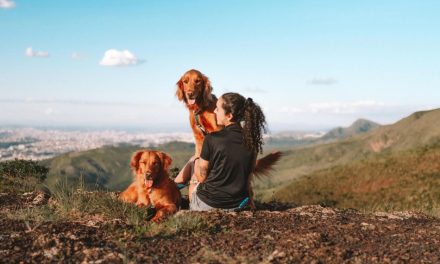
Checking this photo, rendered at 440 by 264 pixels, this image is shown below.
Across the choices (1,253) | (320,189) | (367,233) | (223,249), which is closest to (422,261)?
(367,233)

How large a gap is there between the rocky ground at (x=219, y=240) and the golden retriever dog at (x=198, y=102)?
1.50 m

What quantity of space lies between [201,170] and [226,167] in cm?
39

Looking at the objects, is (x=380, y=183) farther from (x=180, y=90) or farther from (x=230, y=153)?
(x=230, y=153)

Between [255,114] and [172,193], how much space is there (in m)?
1.73

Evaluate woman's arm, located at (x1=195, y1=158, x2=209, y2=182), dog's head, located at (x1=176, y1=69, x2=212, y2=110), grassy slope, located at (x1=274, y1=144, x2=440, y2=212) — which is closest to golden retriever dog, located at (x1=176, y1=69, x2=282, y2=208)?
dog's head, located at (x1=176, y1=69, x2=212, y2=110)

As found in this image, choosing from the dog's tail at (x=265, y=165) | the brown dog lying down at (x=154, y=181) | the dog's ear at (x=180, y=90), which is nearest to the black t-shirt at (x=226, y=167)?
the brown dog lying down at (x=154, y=181)

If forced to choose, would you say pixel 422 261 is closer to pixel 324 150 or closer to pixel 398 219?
pixel 398 219

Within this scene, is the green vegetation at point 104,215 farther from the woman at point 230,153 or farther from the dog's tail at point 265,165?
the dog's tail at point 265,165

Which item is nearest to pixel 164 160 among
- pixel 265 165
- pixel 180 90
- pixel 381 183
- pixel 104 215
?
pixel 104 215

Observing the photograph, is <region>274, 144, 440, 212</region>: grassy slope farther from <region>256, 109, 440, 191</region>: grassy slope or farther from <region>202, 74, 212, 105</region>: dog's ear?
<region>256, 109, 440, 191</region>: grassy slope

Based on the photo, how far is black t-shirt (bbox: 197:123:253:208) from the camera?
621 cm

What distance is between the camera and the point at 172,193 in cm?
682

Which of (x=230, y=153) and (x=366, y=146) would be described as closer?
(x=230, y=153)

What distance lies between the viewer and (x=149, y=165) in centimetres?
Result: 645
